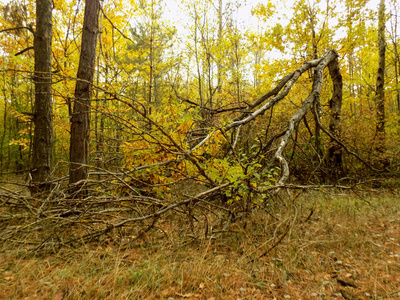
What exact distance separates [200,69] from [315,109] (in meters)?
6.93

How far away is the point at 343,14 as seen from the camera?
7.27 metres

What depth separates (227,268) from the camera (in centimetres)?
223

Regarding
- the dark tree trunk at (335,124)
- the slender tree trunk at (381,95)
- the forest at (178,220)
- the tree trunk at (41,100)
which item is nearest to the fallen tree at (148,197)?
the forest at (178,220)

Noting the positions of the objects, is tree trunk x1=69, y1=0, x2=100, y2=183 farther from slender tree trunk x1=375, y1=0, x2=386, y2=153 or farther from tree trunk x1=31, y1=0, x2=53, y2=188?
slender tree trunk x1=375, y1=0, x2=386, y2=153

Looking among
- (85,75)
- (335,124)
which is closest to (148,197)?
(85,75)

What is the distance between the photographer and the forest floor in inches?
72.6

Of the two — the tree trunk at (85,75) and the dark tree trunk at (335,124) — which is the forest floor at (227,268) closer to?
the tree trunk at (85,75)

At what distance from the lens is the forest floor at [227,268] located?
6.05ft

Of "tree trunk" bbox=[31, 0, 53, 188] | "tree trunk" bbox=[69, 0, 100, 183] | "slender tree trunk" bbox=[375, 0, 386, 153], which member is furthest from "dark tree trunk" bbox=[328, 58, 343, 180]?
"tree trunk" bbox=[31, 0, 53, 188]

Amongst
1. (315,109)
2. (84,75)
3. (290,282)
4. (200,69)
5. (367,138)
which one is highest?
(200,69)

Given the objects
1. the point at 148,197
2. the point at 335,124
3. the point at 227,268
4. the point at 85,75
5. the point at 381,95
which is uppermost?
the point at 381,95

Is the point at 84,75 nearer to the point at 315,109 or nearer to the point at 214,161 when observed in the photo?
the point at 214,161

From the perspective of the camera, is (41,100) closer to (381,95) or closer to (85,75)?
(85,75)

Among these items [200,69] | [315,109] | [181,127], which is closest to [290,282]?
[181,127]
